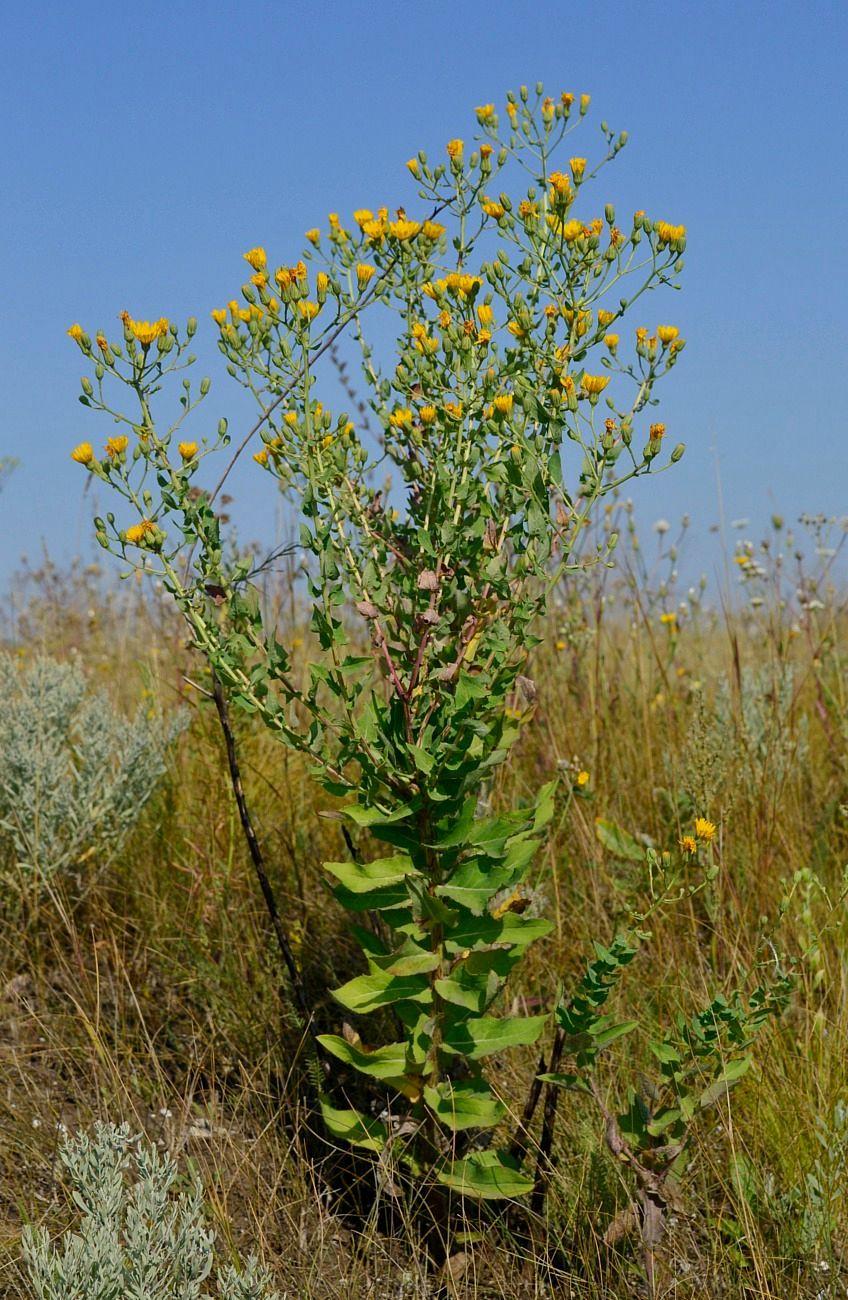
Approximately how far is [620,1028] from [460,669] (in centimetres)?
69

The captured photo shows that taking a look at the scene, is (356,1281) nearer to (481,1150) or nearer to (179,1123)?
(481,1150)

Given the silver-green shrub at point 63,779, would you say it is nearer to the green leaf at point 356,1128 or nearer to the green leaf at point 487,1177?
the green leaf at point 356,1128

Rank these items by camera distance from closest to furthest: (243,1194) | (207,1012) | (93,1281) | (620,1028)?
(93,1281) < (620,1028) < (243,1194) < (207,1012)

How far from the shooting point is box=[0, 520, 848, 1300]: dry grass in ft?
7.43

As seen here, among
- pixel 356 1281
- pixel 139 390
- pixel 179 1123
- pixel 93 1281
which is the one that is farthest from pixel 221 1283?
→ pixel 139 390

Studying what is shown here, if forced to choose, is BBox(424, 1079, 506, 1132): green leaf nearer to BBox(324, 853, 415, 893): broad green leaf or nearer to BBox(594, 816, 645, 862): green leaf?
BBox(324, 853, 415, 893): broad green leaf

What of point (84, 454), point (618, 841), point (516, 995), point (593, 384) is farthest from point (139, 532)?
point (618, 841)

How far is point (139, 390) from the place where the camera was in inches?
86.4

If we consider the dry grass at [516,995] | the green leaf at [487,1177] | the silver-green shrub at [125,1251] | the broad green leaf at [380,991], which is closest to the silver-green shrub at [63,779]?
the dry grass at [516,995]

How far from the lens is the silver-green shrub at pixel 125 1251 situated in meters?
1.88

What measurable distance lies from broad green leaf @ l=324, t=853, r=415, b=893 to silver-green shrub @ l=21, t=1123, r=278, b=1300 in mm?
586

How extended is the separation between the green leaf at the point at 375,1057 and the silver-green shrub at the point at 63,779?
53.0 inches

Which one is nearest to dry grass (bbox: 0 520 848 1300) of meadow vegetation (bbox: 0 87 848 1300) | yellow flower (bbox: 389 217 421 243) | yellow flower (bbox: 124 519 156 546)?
meadow vegetation (bbox: 0 87 848 1300)

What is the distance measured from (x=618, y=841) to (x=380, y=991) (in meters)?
1.42
